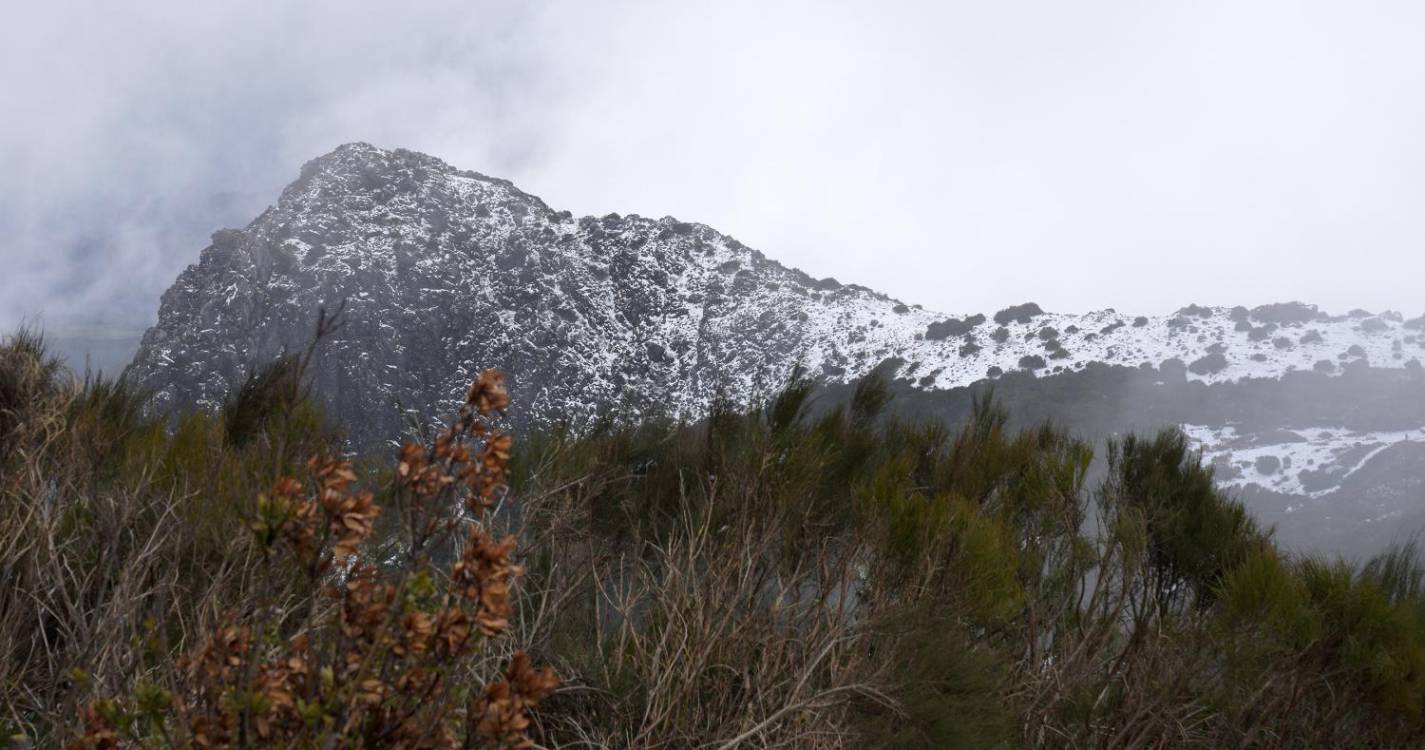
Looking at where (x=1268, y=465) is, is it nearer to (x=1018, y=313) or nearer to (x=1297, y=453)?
(x=1297, y=453)

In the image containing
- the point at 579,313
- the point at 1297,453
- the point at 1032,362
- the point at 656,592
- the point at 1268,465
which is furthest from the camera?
the point at 1032,362

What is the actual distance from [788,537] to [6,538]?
2557mm

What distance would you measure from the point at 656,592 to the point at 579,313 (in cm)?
3942

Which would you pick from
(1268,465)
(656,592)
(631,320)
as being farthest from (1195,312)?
(656,592)

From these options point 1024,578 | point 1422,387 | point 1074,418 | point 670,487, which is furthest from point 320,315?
point 1422,387

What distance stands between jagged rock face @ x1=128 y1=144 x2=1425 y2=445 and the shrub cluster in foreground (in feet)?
74.4

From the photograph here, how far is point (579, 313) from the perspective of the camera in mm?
42219

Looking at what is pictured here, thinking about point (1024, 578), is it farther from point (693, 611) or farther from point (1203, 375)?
point (1203, 375)

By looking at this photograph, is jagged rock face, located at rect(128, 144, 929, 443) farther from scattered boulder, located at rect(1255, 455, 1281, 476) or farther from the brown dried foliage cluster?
the brown dried foliage cluster

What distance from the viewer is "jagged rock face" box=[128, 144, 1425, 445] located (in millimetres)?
34938

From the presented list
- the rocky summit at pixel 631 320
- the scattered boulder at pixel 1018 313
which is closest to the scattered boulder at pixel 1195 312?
the rocky summit at pixel 631 320

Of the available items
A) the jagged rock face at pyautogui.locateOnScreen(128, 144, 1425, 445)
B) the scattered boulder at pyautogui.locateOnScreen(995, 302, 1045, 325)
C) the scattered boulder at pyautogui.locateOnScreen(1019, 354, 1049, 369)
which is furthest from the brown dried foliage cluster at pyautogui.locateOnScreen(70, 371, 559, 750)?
the scattered boulder at pyautogui.locateOnScreen(995, 302, 1045, 325)

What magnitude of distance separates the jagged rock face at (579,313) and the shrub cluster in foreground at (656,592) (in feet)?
74.4

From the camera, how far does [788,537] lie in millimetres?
3709
